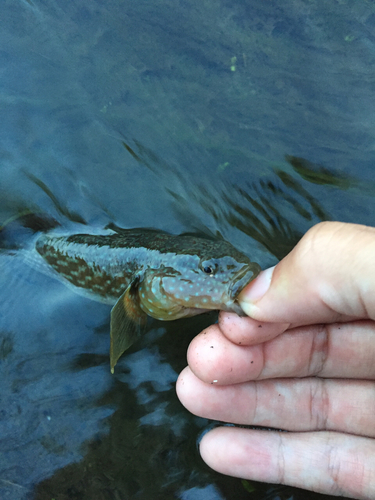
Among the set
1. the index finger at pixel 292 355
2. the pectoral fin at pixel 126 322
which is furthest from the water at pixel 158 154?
the index finger at pixel 292 355

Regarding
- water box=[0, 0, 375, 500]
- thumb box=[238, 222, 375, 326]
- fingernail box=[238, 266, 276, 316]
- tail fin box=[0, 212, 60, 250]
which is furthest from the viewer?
tail fin box=[0, 212, 60, 250]

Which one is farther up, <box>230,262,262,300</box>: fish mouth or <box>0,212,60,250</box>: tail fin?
<box>230,262,262,300</box>: fish mouth

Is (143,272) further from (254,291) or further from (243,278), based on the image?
(254,291)

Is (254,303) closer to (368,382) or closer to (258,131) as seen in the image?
(368,382)

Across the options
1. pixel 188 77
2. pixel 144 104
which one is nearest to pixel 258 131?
pixel 188 77

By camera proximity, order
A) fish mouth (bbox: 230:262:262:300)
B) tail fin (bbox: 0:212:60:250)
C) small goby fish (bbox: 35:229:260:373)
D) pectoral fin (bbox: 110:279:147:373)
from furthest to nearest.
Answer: tail fin (bbox: 0:212:60:250) → pectoral fin (bbox: 110:279:147:373) → small goby fish (bbox: 35:229:260:373) → fish mouth (bbox: 230:262:262:300)

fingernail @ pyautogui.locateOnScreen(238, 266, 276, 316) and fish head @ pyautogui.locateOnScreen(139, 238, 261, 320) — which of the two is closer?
fingernail @ pyautogui.locateOnScreen(238, 266, 276, 316)

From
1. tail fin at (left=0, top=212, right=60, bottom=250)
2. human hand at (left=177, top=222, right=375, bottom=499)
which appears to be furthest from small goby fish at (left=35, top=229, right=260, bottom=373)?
human hand at (left=177, top=222, right=375, bottom=499)

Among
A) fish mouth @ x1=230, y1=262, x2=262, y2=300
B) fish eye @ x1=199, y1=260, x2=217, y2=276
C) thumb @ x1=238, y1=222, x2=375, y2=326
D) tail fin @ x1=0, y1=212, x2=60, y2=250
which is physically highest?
thumb @ x1=238, y1=222, x2=375, y2=326

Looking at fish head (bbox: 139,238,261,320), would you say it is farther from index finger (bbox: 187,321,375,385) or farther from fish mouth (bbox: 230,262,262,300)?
index finger (bbox: 187,321,375,385)
